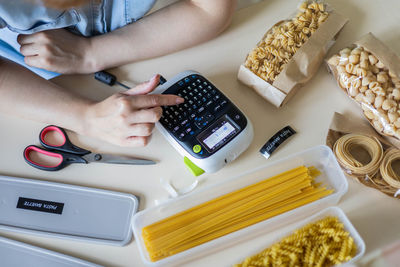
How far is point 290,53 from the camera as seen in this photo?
24.1 inches

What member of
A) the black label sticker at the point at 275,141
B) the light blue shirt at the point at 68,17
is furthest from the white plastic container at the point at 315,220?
the light blue shirt at the point at 68,17

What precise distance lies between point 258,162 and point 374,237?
0.66ft

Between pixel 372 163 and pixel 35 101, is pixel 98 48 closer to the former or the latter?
pixel 35 101

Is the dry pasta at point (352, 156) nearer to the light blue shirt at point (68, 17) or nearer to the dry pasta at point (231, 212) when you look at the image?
the dry pasta at point (231, 212)

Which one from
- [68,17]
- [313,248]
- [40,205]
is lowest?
[40,205]

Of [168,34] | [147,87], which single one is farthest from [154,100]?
[168,34]

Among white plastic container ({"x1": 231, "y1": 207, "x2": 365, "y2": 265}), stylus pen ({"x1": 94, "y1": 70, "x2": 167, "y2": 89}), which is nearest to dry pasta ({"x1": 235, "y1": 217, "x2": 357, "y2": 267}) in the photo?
white plastic container ({"x1": 231, "y1": 207, "x2": 365, "y2": 265})

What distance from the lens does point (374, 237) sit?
534 mm

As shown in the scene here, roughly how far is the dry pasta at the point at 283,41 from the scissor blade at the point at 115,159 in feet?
0.79

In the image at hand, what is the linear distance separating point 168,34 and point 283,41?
0.68 feet

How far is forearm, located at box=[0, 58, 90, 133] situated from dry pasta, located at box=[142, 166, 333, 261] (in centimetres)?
23

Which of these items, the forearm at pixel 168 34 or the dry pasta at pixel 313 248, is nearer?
the dry pasta at pixel 313 248

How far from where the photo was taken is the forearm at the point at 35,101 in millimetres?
610

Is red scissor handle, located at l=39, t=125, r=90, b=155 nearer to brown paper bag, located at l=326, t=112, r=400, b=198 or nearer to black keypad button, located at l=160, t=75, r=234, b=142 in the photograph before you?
black keypad button, located at l=160, t=75, r=234, b=142
